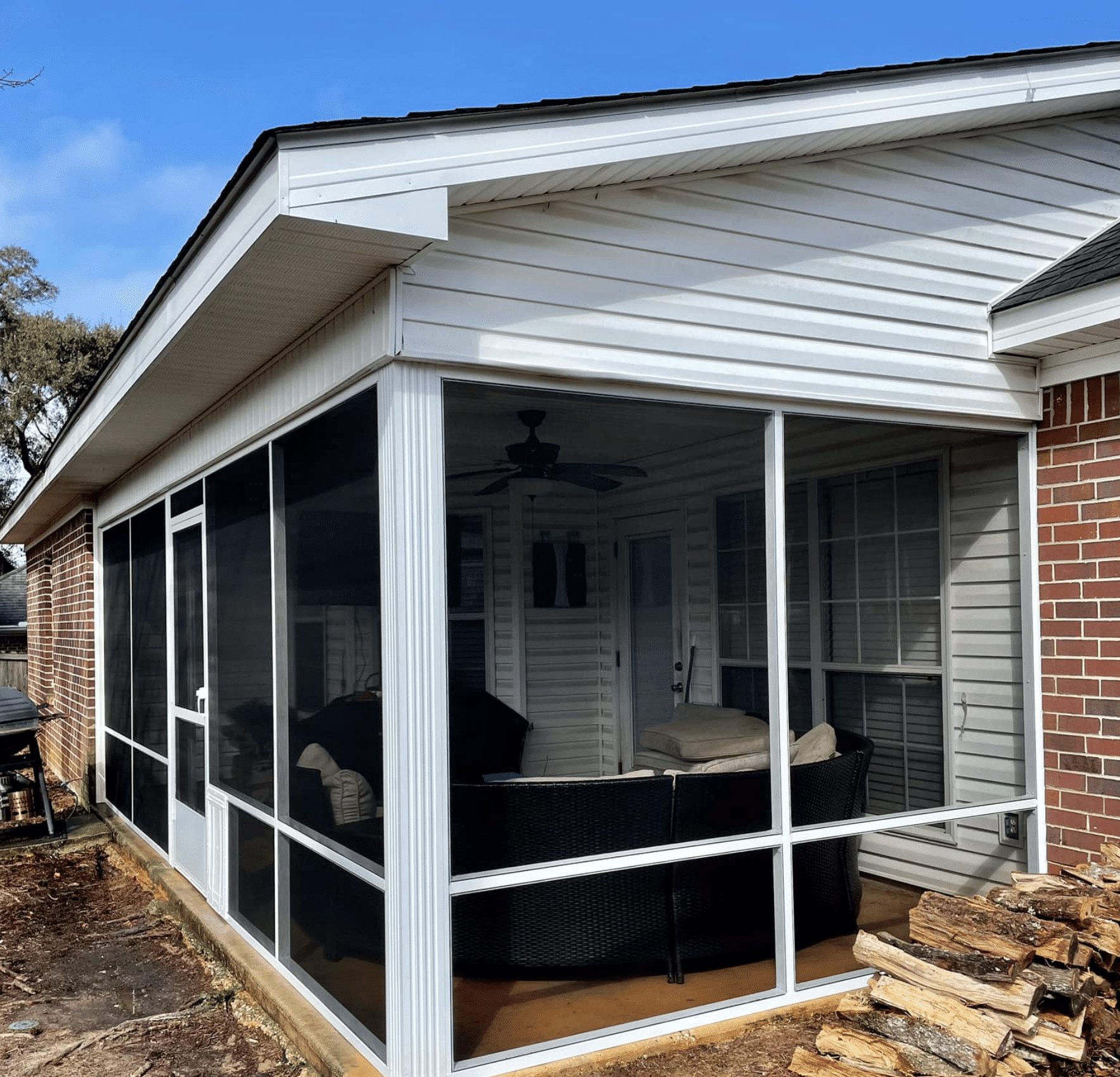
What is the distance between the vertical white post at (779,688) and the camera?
384 cm

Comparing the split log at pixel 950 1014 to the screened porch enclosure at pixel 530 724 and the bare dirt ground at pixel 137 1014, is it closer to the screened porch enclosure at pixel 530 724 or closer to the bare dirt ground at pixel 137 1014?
the bare dirt ground at pixel 137 1014

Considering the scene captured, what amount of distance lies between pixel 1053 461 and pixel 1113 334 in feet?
1.92

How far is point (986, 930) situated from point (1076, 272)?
2.51m

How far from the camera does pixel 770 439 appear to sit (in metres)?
3.94

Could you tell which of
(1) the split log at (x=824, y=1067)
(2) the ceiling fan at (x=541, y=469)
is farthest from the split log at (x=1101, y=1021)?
(2) the ceiling fan at (x=541, y=469)

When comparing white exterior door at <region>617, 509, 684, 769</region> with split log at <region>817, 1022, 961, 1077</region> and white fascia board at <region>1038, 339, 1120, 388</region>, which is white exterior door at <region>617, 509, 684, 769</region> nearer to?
white fascia board at <region>1038, 339, 1120, 388</region>

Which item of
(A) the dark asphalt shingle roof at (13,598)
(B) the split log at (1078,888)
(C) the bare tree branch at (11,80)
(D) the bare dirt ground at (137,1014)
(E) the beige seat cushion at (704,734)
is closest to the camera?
(D) the bare dirt ground at (137,1014)

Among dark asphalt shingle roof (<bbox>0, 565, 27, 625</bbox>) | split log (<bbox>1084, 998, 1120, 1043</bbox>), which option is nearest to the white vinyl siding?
split log (<bbox>1084, 998, 1120, 1043</bbox>)

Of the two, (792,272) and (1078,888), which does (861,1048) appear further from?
(792,272)

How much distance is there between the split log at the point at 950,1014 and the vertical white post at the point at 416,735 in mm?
1292

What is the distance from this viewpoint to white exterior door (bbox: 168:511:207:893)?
555 centimetres

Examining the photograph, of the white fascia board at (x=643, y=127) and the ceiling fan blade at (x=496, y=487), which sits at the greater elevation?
the white fascia board at (x=643, y=127)

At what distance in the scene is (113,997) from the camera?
15.0 ft

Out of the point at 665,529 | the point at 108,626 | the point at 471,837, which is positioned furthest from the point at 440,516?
the point at 108,626
